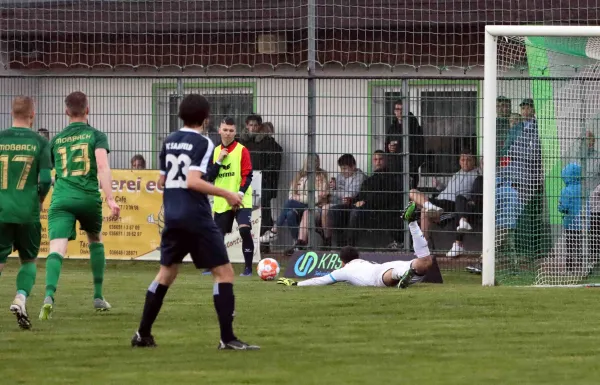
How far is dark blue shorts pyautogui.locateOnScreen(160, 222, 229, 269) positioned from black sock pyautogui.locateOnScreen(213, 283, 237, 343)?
180mm

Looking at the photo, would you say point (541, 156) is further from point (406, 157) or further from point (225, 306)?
point (225, 306)

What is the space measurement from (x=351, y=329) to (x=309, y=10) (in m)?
8.67

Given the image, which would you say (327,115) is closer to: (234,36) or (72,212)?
(234,36)

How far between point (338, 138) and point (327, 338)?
8.67 metres

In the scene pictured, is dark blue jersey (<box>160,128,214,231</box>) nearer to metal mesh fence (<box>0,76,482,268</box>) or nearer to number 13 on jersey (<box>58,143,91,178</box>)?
number 13 on jersey (<box>58,143,91,178</box>)

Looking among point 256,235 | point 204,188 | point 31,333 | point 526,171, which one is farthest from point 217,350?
point 256,235

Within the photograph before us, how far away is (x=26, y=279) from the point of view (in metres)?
11.3

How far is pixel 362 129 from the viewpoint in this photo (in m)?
18.6

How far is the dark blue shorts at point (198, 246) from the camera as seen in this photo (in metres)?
9.41

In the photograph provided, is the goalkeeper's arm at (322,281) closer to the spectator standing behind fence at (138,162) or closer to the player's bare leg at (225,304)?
the spectator standing behind fence at (138,162)

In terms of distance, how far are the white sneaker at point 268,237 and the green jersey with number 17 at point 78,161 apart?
701cm

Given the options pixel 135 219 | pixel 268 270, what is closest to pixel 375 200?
pixel 268 270

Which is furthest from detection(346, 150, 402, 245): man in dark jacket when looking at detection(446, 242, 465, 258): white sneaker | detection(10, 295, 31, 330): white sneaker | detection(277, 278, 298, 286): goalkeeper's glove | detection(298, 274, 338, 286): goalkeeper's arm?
detection(10, 295, 31, 330): white sneaker

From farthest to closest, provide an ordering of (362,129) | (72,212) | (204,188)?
(362,129) < (72,212) < (204,188)
